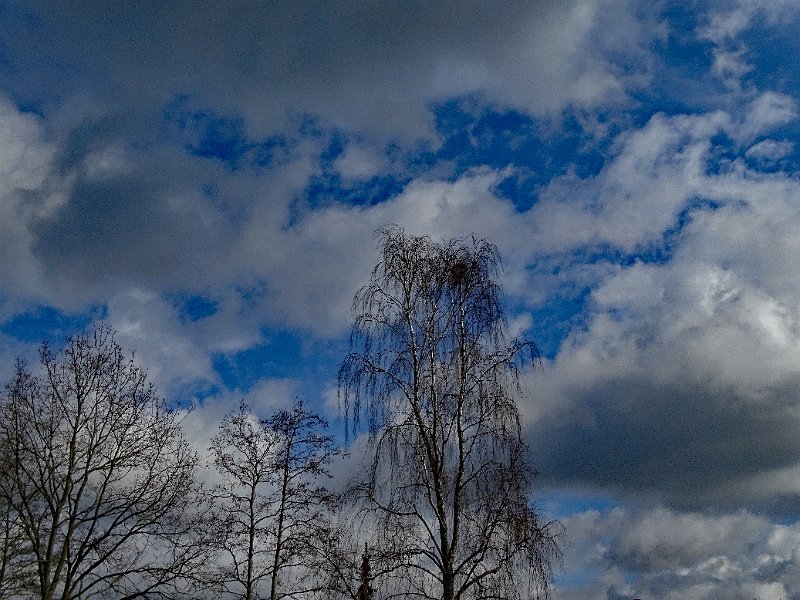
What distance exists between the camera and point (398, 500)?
16.0 m

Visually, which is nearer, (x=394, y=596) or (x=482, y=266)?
(x=394, y=596)

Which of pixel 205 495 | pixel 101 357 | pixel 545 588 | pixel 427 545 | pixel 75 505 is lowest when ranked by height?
pixel 545 588

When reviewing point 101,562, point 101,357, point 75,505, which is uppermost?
point 101,357

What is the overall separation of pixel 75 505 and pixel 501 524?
499 inches

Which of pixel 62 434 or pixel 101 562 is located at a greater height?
pixel 62 434

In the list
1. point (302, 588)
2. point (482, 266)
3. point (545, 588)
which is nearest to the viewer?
point (545, 588)

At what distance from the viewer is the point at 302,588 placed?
2605cm

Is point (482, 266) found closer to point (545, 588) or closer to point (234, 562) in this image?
point (545, 588)

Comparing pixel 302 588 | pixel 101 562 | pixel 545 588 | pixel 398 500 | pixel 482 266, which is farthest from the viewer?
pixel 302 588

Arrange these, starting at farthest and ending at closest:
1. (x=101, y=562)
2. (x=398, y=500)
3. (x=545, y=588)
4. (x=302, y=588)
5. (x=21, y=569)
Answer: (x=302, y=588)
(x=21, y=569)
(x=101, y=562)
(x=398, y=500)
(x=545, y=588)

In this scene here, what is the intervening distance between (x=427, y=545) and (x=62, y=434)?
1219 cm

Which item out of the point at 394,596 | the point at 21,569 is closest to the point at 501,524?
the point at 394,596

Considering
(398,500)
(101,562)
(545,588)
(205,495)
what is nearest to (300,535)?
(205,495)

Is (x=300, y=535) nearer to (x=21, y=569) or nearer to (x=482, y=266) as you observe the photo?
(x=21, y=569)
